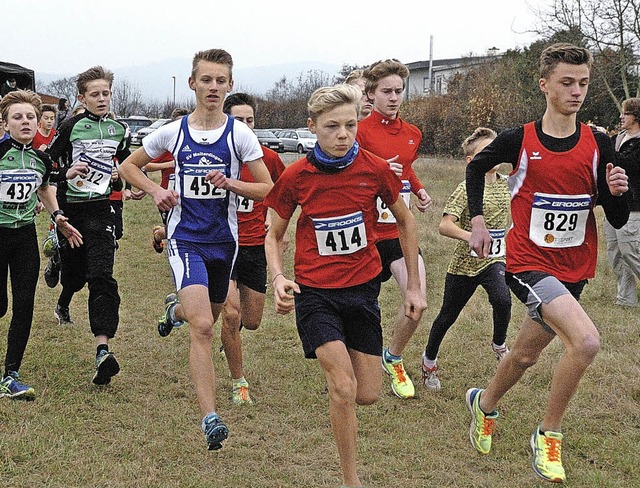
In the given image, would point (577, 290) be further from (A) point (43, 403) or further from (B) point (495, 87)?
(B) point (495, 87)

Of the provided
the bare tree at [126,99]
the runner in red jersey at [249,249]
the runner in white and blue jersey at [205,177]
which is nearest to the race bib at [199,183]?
the runner in white and blue jersey at [205,177]

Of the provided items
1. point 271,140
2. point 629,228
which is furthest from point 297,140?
point 629,228

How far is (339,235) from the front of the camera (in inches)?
166

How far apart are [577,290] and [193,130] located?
97.8 inches

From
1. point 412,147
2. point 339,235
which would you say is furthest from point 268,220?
point 339,235

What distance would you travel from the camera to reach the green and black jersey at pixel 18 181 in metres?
5.59

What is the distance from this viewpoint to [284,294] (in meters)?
3.89

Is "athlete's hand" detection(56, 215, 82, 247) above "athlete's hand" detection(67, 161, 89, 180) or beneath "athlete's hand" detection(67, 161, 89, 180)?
beneath

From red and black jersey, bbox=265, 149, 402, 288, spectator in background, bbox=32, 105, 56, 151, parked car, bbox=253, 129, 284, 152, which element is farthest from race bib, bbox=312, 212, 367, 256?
parked car, bbox=253, 129, 284, 152

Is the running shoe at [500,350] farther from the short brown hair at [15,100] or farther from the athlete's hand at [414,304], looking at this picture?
the short brown hair at [15,100]

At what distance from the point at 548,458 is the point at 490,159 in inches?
68.5

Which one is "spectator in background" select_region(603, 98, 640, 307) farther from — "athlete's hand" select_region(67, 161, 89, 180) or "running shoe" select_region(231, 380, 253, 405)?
"athlete's hand" select_region(67, 161, 89, 180)

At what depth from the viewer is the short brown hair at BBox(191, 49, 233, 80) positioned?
4.94 meters

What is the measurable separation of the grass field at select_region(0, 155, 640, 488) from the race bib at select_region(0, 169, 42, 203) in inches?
55.4
